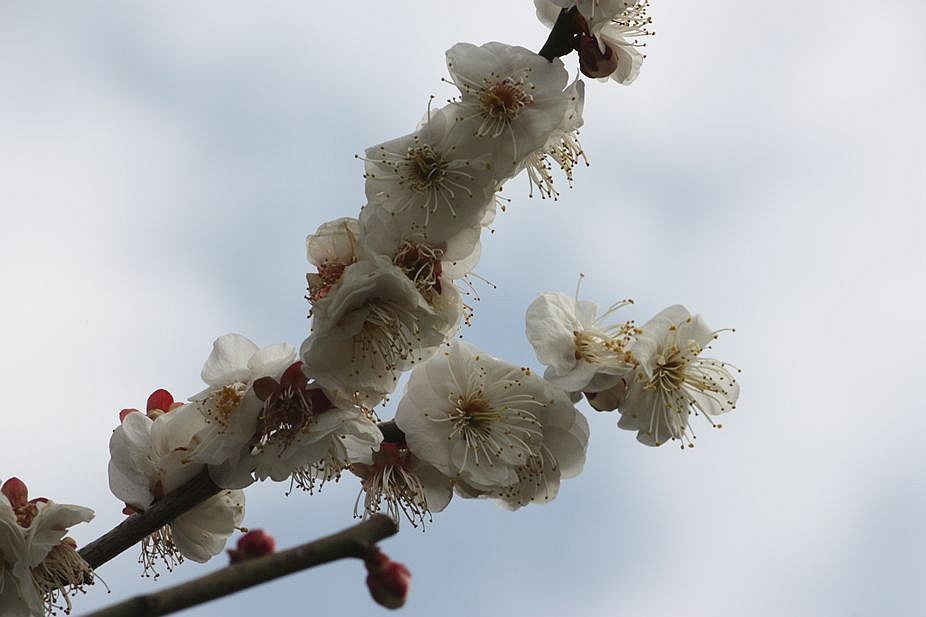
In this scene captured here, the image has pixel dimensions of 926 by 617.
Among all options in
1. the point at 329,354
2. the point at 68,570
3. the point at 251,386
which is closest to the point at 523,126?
the point at 329,354

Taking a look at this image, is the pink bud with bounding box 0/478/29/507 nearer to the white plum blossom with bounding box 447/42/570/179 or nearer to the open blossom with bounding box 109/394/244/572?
the open blossom with bounding box 109/394/244/572

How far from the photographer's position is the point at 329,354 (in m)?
3.04

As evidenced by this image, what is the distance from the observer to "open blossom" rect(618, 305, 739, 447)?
3.20 meters

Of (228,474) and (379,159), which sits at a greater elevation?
(379,159)

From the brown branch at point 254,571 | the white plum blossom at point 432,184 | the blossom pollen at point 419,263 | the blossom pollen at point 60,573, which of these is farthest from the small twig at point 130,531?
the brown branch at point 254,571

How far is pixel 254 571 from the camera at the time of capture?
126 centimetres

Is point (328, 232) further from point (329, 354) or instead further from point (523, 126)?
point (523, 126)

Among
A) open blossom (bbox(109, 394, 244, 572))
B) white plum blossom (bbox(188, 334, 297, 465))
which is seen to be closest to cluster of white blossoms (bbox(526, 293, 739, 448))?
white plum blossom (bbox(188, 334, 297, 465))

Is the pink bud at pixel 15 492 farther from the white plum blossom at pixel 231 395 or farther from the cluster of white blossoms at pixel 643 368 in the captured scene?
the cluster of white blossoms at pixel 643 368

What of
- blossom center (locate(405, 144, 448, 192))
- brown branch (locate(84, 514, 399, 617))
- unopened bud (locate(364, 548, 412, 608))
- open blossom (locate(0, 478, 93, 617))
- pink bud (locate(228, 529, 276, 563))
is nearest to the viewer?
brown branch (locate(84, 514, 399, 617))

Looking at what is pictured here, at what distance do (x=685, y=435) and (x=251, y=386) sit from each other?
124cm

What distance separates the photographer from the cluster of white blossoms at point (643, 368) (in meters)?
3.21

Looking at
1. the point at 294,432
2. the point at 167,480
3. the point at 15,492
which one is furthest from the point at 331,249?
the point at 15,492

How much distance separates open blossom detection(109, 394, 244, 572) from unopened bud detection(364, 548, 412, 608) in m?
1.63
